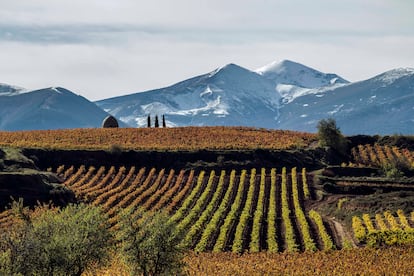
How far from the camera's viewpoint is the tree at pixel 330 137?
4791 inches

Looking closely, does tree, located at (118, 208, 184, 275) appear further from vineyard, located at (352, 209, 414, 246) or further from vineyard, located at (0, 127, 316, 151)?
vineyard, located at (0, 127, 316, 151)

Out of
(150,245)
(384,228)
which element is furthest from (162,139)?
(150,245)

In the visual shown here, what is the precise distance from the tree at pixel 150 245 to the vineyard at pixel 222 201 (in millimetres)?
14700

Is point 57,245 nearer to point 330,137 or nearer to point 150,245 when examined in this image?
point 150,245

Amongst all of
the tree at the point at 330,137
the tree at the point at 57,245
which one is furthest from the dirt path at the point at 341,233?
the tree at the point at 330,137

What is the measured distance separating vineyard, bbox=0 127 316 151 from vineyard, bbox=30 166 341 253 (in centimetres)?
990

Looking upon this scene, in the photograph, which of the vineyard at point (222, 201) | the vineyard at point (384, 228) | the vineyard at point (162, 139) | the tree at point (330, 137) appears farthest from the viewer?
the tree at point (330, 137)

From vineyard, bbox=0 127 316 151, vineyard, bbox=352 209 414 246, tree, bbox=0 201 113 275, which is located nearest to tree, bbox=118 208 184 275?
tree, bbox=0 201 113 275

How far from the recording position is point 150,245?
50.7 meters

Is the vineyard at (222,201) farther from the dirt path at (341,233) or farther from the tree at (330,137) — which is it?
the tree at (330,137)

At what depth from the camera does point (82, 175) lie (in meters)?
102

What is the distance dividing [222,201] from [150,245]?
1579 inches

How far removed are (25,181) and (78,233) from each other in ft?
134

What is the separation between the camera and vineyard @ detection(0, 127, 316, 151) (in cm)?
11600
